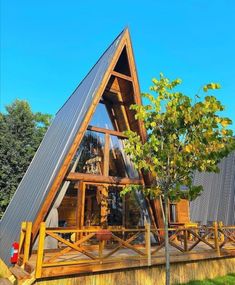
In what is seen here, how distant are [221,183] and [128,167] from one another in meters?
10.1

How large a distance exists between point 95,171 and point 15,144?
44.0 feet

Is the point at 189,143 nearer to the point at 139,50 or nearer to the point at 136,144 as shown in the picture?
the point at 136,144

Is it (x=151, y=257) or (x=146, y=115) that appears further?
(x=151, y=257)

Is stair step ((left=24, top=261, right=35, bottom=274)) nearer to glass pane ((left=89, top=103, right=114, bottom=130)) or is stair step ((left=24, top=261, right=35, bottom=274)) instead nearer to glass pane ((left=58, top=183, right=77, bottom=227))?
glass pane ((left=58, top=183, right=77, bottom=227))

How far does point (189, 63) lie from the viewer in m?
13.7

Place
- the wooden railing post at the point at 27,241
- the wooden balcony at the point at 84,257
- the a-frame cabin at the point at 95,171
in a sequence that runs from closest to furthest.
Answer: the wooden balcony at the point at 84,257 < the wooden railing post at the point at 27,241 < the a-frame cabin at the point at 95,171

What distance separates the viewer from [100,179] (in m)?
8.70

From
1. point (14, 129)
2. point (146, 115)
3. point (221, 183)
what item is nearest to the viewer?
point (146, 115)

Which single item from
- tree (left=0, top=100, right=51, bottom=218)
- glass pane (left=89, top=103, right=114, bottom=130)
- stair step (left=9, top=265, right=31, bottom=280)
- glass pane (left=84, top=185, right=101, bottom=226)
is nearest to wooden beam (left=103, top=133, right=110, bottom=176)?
glass pane (left=89, top=103, right=114, bottom=130)

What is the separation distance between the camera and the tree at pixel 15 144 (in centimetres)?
1909

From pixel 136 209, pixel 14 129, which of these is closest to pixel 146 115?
pixel 136 209

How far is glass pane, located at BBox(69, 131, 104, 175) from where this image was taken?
27.9ft

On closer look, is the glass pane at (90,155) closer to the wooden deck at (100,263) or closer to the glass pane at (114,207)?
the glass pane at (114,207)

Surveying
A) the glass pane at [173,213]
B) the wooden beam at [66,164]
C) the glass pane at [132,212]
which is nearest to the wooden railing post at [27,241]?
the wooden beam at [66,164]
